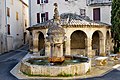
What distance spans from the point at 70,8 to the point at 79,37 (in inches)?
261

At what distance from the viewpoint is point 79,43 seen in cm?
2994

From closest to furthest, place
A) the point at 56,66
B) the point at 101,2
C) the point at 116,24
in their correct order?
1. the point at 56,66
2. the point at 116,24
3. the point at 101,2

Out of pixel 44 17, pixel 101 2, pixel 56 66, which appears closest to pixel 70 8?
pixel 44 17

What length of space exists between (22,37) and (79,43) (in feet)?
60.9

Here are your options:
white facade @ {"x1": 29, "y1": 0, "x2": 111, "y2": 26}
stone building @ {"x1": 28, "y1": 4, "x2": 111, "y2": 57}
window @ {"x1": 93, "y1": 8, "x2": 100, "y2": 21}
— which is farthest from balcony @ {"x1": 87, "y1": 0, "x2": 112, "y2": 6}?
stone building @ {"x1": 28, "y1": 4, "x2": 111, "y2": 57}

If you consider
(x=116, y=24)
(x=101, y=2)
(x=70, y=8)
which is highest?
(x=101, y=2)

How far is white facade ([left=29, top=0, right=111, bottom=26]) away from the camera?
33188 millimetres

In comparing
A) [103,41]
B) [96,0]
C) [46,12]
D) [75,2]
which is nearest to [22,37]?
[46,12]

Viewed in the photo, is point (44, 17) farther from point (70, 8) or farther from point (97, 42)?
point (97, 42)

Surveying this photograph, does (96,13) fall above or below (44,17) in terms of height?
above

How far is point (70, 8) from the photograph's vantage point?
34.8 meters

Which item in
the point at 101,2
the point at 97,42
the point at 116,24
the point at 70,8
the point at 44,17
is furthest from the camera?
the point at 44,17

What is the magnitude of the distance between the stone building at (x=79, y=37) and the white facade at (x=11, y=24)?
17.8 ft

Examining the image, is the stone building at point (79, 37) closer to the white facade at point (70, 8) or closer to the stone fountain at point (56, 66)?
the white facade at point (70, 8)
